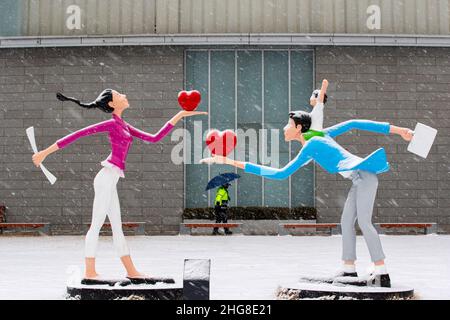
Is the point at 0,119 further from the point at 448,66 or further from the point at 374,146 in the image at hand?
the point at 448,66

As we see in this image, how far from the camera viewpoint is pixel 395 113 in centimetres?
2044

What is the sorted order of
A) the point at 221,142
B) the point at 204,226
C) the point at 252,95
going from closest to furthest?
the point at 221,142
the point at 204,226
the point at 252,95

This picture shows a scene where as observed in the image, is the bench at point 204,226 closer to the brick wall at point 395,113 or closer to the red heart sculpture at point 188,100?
the brick wall at point 395,113

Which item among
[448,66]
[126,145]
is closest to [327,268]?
[126,145]

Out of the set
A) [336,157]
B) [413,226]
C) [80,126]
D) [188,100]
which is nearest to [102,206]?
[188,100]

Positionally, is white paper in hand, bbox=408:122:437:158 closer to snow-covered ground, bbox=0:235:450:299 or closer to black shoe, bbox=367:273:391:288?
black shoe, bbox=367:273:391:288

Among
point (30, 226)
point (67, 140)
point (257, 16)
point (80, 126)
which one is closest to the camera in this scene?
point (67, 140)

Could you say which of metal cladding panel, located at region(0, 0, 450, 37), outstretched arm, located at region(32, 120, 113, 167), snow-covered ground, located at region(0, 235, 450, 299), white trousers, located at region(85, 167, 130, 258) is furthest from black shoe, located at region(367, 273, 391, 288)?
metal cladding panel, located at region(0, 0, 450, 37)

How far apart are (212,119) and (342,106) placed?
13.3 ft

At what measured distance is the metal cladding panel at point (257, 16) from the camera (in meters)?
20.3

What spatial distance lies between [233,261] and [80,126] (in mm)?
10184

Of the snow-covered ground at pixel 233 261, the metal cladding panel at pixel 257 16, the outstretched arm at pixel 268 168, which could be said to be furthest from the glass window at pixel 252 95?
the outstretched arm at pixel 268 168

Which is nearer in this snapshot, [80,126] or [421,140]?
[421,140]

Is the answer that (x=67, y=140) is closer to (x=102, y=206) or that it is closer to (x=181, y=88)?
(x=102, y=206)
